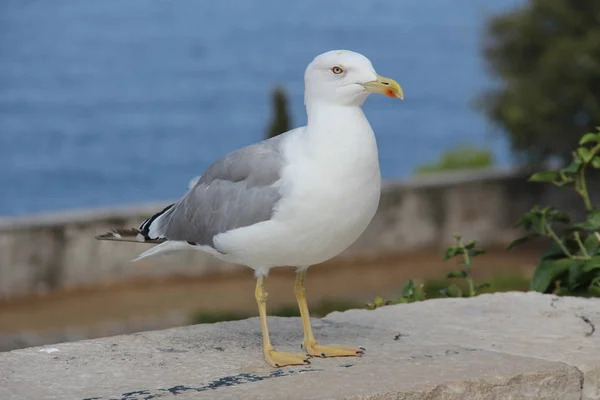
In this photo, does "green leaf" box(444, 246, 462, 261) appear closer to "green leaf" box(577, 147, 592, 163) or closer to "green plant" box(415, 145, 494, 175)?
"green leaf" box(577, 147, 592, 163)

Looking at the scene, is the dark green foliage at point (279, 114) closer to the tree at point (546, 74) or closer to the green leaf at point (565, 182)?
Answer: the tree at point (546, 74)

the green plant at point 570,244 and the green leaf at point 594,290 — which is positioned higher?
the green plant at point 570,244

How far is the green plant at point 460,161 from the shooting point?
16.5 m

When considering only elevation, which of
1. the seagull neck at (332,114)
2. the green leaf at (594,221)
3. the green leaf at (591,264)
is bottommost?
the green leaf at (591,264)

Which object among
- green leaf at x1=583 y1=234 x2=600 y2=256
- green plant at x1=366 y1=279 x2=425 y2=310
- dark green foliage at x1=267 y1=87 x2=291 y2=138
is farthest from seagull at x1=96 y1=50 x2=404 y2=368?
dark green foliage at x1=267 y1=87 x2=291 y2=138

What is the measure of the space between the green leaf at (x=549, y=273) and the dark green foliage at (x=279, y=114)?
8382mm

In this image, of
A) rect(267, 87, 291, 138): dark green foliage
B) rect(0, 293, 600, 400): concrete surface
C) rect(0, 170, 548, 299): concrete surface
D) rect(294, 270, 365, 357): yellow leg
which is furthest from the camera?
rect(267, 87, 291, 138): dark green foliage

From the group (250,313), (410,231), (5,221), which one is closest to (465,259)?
(250,313)

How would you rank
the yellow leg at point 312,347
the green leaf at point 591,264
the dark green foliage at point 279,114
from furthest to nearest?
the dark green foliage at point 279,114, the green leaf at point 591,264, the yellow leg at point 312,347

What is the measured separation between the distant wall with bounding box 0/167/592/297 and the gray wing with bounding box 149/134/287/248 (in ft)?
24.8

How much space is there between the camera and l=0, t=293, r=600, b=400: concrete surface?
4141 millimetres

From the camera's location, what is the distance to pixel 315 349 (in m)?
4.68

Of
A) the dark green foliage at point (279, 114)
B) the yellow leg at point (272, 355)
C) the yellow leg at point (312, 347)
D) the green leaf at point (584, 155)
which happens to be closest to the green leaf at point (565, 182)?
the green leaf at point (584, 155)

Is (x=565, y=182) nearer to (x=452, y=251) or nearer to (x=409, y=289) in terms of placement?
(x=452, y=251)
